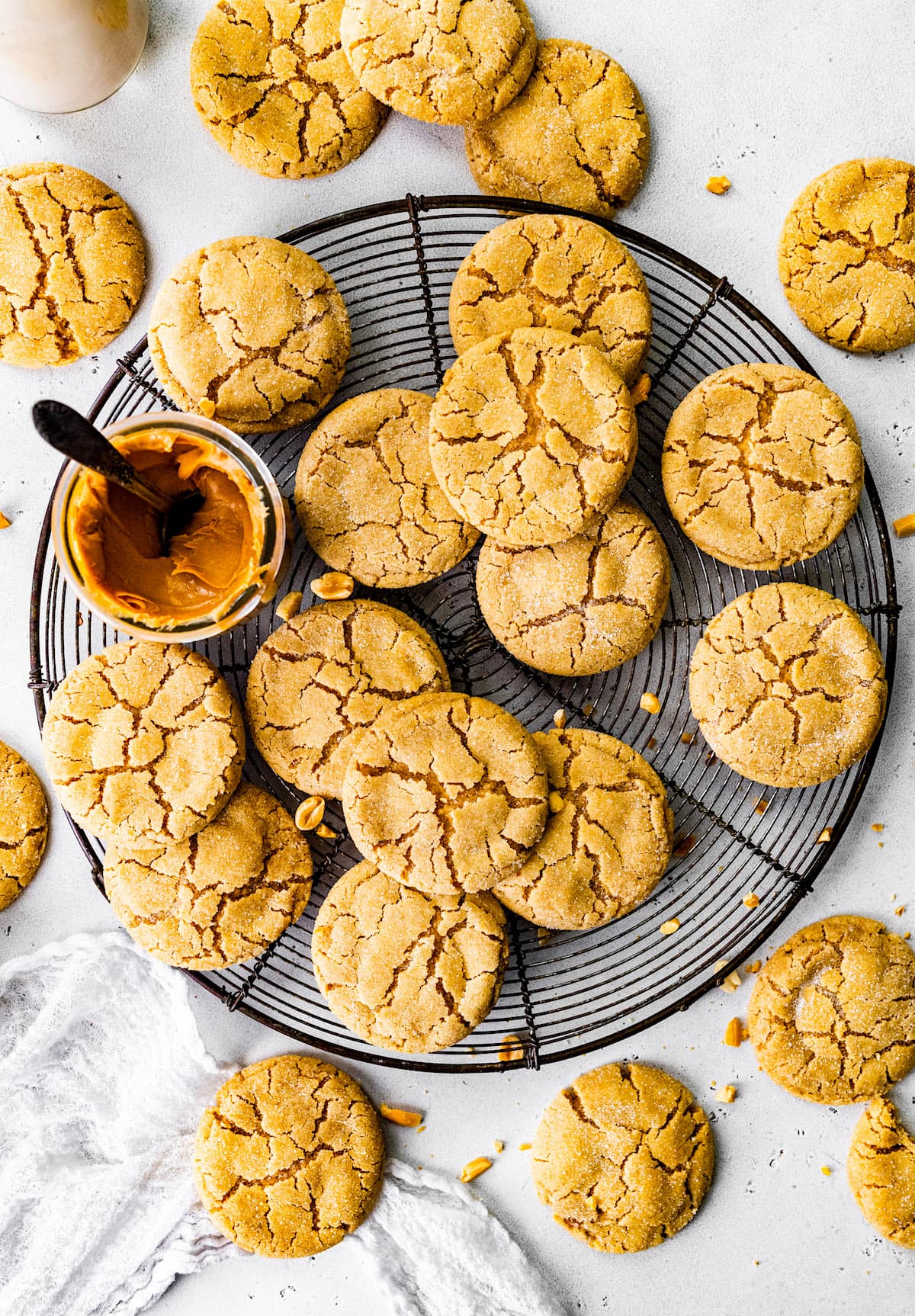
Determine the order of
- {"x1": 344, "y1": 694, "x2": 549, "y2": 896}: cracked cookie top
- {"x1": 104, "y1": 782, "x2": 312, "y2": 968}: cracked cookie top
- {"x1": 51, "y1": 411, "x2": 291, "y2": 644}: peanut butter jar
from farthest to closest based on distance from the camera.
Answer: {"x1": 104, "y1": 782, "x2": 312, "y2": 968}: cracked cookie top, {"x1": 344, "y1": 694, "x2": 549, "y2": 896}: cracked cookie top, {"x1": 51, "y1": 411, "x2": 291, "y2": 644}: peanut butter jar

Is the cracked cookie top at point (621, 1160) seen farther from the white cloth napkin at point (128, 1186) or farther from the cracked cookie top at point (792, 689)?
the cracked cookie top at point (792, 689)

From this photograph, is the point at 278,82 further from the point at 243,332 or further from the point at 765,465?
the point at 765,465

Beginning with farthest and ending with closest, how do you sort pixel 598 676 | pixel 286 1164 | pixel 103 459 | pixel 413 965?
pixel 598 676
pixel 286 1164
pixel 413 965
pixel 103 459

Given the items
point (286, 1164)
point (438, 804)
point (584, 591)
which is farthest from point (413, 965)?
point (584, 591)

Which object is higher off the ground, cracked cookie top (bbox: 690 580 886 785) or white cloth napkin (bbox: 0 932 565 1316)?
cracked cookie top (bbox: 690 580 886 785)

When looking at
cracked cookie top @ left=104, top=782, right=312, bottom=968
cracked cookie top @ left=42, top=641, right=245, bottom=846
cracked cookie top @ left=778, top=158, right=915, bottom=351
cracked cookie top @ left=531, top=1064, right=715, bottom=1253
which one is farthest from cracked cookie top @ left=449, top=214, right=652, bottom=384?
cracked cookie top @ left=531, top=1064, right=715, bottom=1253

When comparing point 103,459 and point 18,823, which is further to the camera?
point 18,823

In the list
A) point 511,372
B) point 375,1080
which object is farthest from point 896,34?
point 375,1080

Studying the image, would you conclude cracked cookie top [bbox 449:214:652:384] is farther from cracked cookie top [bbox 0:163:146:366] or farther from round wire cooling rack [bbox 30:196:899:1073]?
cracked cookie top [bbox 0:163:146:366]
